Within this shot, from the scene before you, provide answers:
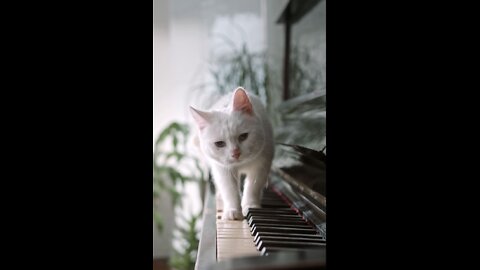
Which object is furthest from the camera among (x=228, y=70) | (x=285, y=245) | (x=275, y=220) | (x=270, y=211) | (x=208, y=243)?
(x=228, y=70)

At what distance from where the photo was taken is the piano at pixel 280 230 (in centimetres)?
55

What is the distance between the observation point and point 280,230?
3.09 ft

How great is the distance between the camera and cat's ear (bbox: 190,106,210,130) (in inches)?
47.0

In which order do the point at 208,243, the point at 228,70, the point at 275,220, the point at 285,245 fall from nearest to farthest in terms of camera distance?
the point at 285,245 < the point at 208,243 < the point at 275,220 < the point at 228,70

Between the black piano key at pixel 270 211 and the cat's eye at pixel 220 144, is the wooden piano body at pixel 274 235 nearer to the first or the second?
the black piano key at pixel 270 211

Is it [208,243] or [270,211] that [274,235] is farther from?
[270,211]

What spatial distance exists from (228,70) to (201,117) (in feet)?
2.82

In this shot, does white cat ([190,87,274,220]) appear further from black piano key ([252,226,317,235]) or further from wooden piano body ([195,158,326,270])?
black piano key ([252,226,317,235])

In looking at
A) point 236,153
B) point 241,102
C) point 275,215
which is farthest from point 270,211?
point 241,102

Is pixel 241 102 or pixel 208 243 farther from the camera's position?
pixel 241 102
